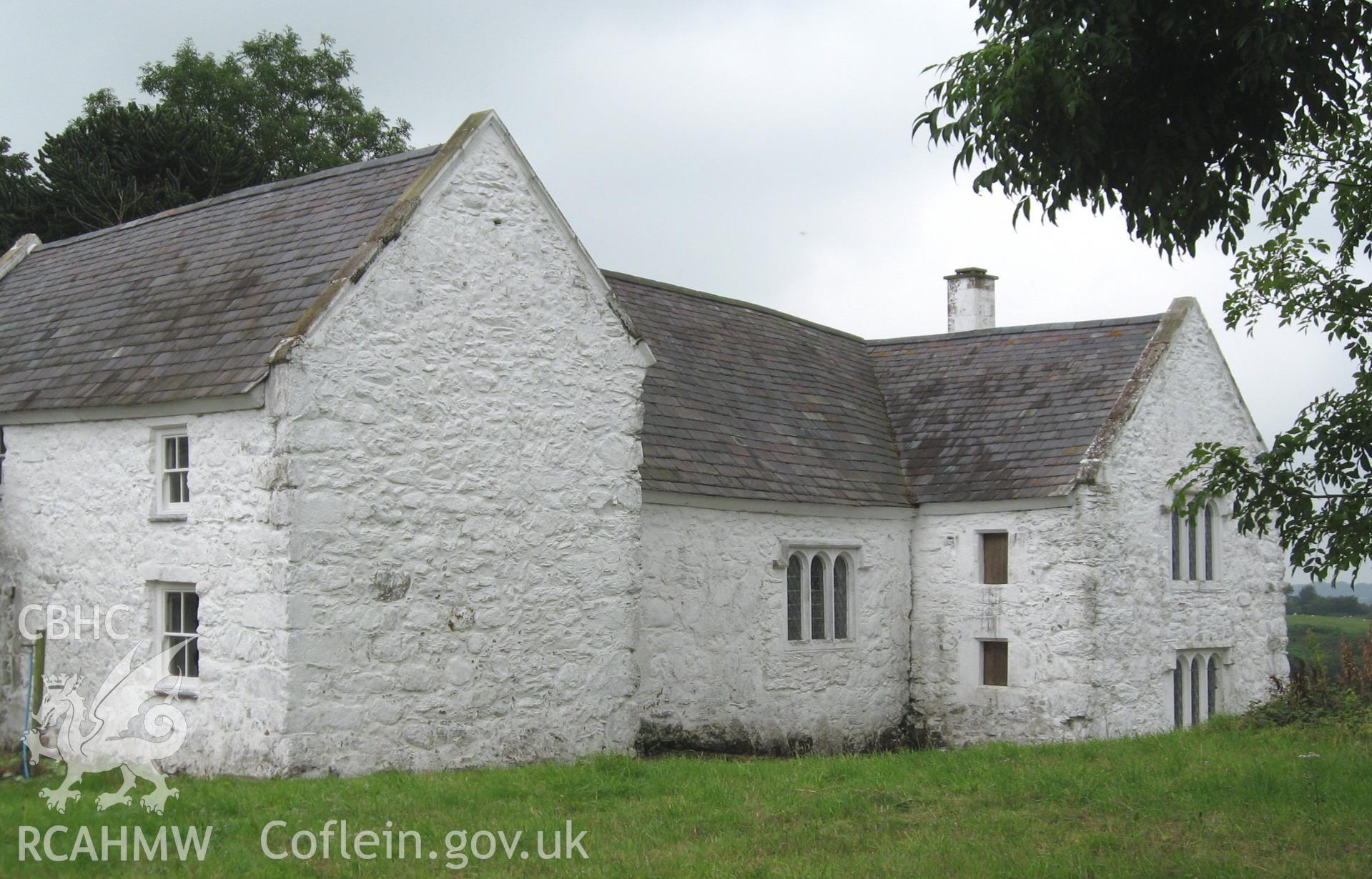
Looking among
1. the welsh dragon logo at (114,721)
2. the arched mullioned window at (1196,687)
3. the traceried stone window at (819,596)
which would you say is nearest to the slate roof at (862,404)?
the traceried stone window at (819,596)

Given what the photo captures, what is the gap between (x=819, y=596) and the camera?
20062 millimetres

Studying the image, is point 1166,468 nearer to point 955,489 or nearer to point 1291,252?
point 955,489

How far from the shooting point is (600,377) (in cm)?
1587

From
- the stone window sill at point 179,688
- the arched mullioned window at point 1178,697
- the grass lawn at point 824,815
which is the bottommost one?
the arched mullioned window at point 1178,697

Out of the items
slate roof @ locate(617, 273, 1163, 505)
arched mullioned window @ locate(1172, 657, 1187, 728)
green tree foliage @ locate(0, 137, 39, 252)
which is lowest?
arched mullioned window @ locate(1172, 657, 1187, 728)

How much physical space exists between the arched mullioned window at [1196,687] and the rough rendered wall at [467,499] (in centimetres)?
1005

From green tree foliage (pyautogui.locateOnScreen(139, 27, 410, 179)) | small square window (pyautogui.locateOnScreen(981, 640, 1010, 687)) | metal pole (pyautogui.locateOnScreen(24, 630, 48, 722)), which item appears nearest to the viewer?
metal pole (pyautogui.locateOnScreen(24, 630, 48, 722))

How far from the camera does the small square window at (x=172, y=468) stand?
14039 millimetres

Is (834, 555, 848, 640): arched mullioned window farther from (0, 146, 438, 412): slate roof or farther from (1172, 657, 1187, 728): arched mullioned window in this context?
(0, 146, 438, 412): slate roof

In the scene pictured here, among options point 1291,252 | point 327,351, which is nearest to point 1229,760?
point 1291,252

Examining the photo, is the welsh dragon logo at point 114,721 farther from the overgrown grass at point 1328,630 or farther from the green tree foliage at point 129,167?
the overgrown grass at point 1328,630

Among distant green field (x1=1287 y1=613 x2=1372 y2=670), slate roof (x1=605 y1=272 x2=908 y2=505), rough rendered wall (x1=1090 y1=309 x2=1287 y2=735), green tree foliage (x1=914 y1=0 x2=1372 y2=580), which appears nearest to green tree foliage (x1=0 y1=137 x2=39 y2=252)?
slate roof (x1=605 y1=272 x2=908 y2=505)

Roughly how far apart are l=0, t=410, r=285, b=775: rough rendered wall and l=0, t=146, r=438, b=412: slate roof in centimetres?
44

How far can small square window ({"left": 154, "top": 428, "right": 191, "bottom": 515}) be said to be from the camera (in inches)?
553
